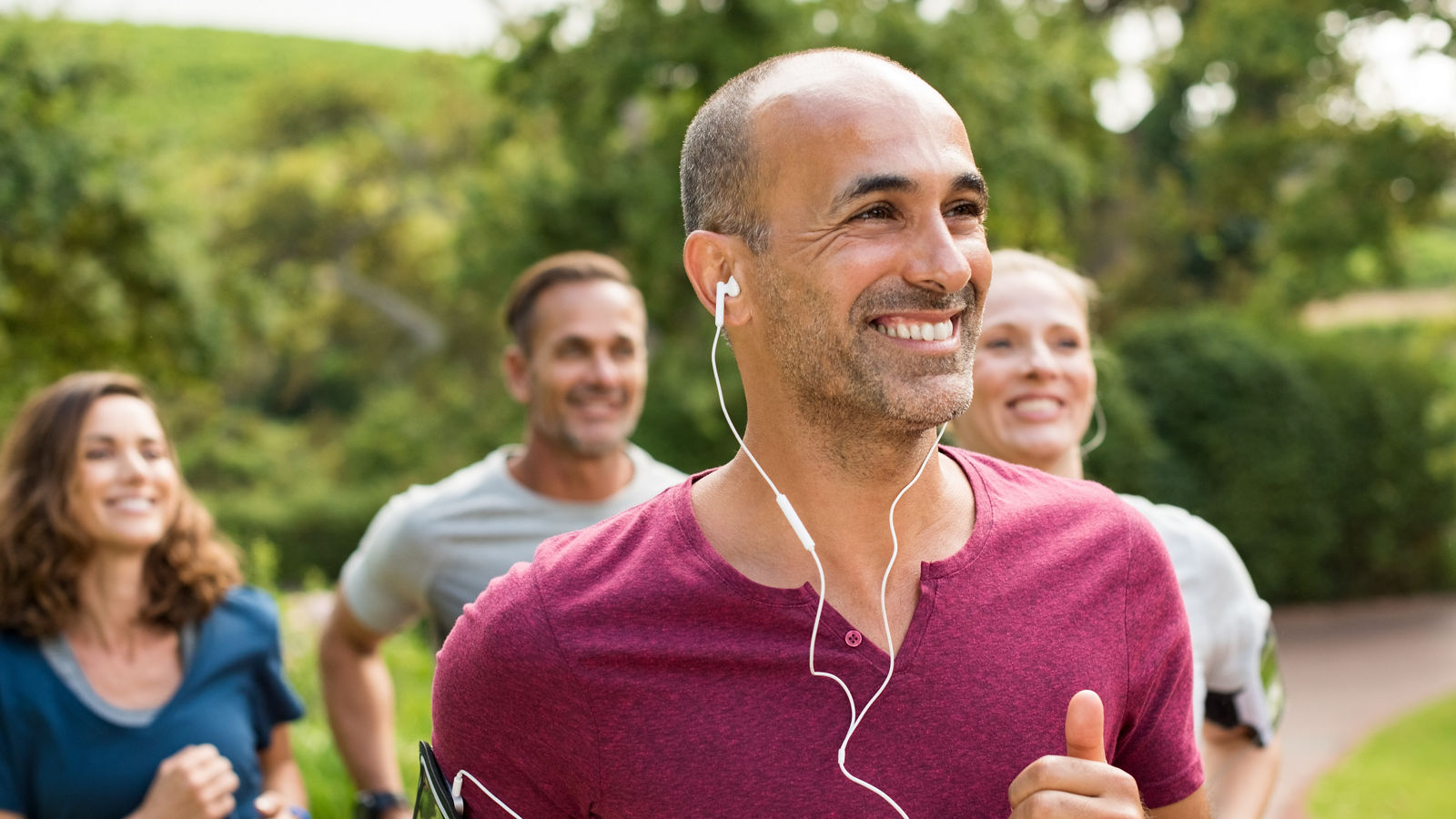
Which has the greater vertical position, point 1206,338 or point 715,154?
point 715,154

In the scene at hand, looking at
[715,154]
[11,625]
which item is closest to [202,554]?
[11,625]

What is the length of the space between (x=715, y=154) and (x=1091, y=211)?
68.4 ft

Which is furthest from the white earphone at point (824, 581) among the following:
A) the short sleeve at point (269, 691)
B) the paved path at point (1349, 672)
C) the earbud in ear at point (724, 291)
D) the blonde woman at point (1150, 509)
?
the paved path at point (1349, 672)

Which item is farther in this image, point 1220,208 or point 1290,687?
point 1220,208

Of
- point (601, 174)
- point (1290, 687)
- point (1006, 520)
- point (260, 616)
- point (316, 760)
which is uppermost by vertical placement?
point (601, 174)

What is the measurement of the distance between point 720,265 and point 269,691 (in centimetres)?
236

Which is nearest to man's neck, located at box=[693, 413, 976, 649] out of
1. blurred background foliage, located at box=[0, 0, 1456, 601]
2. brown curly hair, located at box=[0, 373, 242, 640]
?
brown curly hair, located at box=[0, 373, 242, 640]

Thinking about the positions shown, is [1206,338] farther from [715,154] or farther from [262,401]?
[262,401]

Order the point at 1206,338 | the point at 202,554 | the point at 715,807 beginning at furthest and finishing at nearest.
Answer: the point at 1206,338, the point at 202,554, the point at 715,807

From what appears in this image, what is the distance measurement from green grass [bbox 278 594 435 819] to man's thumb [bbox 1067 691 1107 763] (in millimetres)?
2868

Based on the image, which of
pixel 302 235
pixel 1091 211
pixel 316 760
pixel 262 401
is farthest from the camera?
pixel 262 401

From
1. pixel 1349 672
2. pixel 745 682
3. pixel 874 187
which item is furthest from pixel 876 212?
pixel 1349 672

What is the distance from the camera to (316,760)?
5.32 metres

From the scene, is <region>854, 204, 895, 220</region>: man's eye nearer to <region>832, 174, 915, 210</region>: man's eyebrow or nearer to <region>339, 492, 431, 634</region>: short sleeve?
<region>832, 174, 915, 210</region>: man's eyebrow
